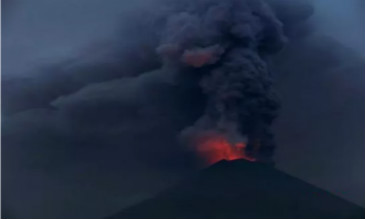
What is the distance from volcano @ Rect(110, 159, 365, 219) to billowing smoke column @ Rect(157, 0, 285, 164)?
32 centimetres

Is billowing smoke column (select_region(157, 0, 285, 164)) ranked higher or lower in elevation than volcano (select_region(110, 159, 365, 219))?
higher

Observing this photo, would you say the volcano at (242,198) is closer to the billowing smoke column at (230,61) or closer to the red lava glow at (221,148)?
the red lava glow at (221,148)

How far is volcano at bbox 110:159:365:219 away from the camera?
23.6 ft

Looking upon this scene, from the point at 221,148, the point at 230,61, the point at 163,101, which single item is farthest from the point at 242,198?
the point at 230,61

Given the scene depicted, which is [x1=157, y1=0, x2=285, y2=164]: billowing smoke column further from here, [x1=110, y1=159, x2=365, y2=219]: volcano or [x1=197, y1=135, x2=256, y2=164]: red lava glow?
[x1=110, y1=159, x2=365, y2=219]: volcano

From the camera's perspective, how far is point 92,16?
749 centimetres

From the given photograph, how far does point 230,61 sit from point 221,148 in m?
1.22

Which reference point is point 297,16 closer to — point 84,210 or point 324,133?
point 324,133

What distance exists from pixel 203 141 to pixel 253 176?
0.84 meters

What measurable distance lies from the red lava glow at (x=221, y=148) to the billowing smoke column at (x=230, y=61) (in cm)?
4

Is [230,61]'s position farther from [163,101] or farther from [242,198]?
[242,198]

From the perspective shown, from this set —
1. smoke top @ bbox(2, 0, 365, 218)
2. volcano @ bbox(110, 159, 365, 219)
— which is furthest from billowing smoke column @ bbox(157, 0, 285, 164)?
volcano @ bbox(110, 159, 365, 219)

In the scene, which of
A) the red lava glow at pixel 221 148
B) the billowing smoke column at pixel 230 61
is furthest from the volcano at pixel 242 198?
the billowing smoke column at pixel 230 61

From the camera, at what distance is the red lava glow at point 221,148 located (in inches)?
285
